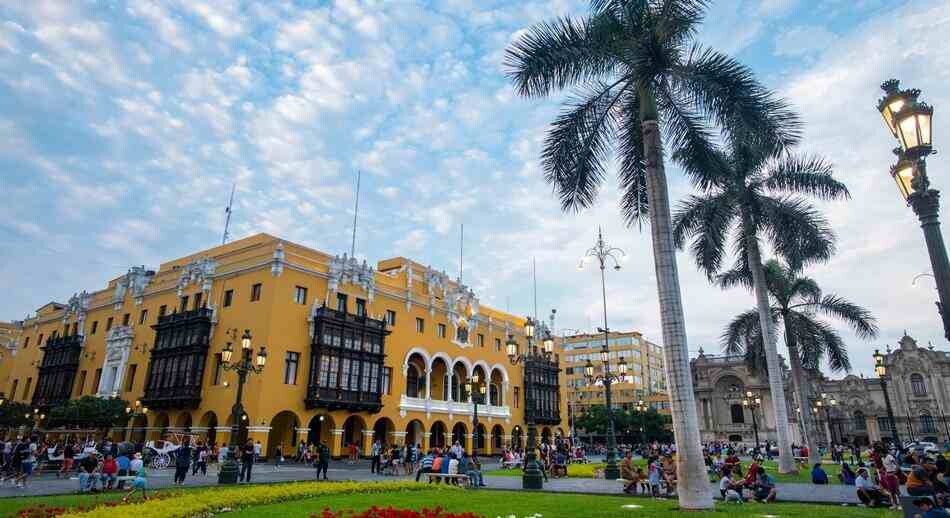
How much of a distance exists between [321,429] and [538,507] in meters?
27.5

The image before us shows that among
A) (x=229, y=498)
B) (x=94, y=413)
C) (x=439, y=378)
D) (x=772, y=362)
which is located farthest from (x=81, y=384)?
(x=772, y=362)

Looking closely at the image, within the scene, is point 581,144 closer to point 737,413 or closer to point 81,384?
point 81,384

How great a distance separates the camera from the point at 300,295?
34281mm

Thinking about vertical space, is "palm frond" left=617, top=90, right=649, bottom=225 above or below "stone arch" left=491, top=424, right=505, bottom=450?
above

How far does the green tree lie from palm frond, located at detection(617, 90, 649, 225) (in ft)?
111

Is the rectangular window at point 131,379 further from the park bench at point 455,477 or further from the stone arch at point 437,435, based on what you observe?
the park bench at point 455,477

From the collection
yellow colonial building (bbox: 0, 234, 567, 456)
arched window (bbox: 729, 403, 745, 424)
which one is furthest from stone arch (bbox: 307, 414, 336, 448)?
arched window (bbox: 729, 403, 745, 424)

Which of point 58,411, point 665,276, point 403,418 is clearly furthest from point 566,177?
point 58,411

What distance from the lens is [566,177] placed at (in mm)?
13883

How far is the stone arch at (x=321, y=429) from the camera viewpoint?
34531 millimetres

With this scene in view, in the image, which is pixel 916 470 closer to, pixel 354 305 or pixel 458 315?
pixel 354 305

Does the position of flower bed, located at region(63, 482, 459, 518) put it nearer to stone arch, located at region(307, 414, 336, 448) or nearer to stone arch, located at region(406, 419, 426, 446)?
stone arch, located at region(307, 414, 336, 448)

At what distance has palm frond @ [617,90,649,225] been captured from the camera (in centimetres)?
1427

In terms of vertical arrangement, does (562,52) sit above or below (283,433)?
above
